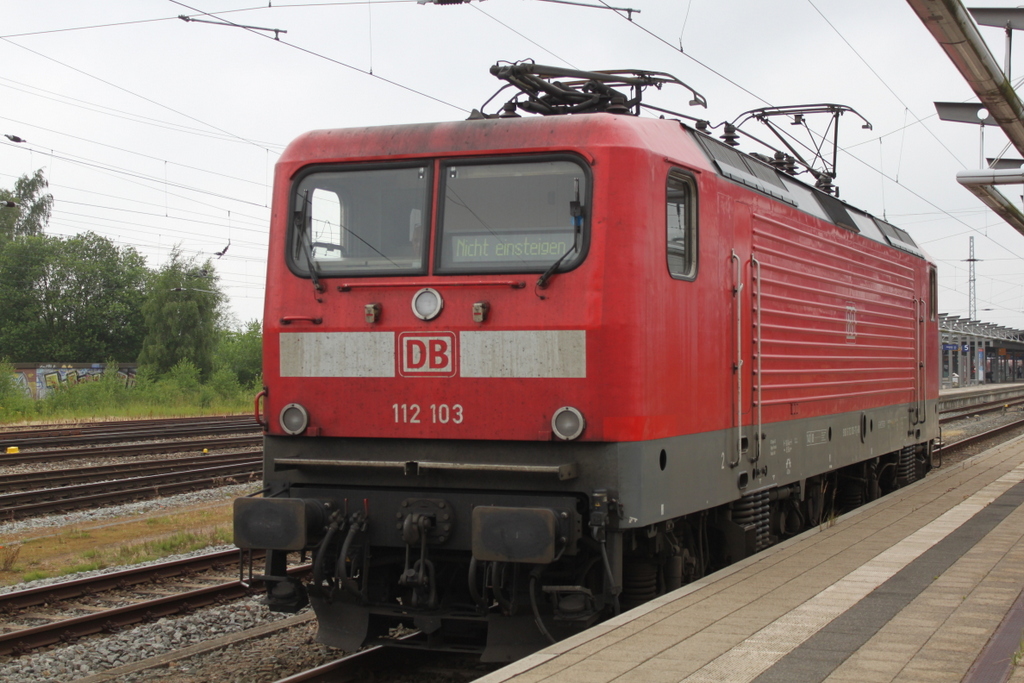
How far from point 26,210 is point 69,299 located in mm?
6449

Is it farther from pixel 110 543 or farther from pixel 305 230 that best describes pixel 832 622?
pixel 110 543

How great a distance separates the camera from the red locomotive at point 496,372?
19.9 feet

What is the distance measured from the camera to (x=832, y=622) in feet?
19.1

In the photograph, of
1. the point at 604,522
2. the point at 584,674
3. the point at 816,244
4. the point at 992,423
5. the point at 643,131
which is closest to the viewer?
the point at 584,674

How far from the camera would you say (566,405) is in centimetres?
609

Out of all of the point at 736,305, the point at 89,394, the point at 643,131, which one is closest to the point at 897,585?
the point at 736,305

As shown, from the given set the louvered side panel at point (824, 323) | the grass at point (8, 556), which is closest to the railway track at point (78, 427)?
the grass at point (8, 556)

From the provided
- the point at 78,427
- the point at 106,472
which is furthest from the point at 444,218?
the point at 78,427

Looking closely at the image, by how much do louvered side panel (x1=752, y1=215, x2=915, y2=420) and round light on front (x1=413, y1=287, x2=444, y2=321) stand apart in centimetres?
271

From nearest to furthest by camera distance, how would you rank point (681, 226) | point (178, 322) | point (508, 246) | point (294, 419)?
point (508, 246) < point (294, 419) < point (681, 226) < point (178, 322)

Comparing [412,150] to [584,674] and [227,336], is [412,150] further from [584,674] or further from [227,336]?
[227,336]

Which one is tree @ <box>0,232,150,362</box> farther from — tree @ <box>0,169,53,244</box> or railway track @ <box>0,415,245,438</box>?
railway track @ <box>0,415,245,438</box>

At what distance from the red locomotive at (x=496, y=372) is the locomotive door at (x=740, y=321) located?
6 cm

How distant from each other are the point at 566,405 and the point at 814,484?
486cm
